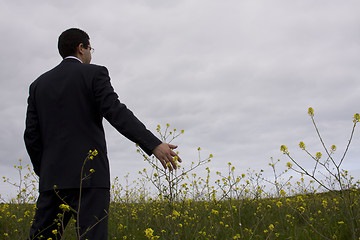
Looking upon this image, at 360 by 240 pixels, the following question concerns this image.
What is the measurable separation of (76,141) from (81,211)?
472mm

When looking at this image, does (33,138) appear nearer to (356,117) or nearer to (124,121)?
(124,121)

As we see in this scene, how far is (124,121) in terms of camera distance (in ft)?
7.06

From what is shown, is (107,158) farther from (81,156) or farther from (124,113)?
(124,113)

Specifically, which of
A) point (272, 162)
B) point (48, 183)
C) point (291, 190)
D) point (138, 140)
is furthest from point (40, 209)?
point (291, 190)

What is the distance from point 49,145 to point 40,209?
0.47 metres

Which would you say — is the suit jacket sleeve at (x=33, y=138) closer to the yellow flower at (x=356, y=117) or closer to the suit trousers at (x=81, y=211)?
the suit trousers at (x=81, y=211)

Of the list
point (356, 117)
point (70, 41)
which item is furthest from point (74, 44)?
point (356, 117)

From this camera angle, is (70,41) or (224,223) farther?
(224,223)

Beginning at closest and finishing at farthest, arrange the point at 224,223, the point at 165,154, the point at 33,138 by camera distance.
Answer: the point at 165,154
the point at 33,138
the point at 224,223

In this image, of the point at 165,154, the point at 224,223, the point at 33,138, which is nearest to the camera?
the point at 165,154

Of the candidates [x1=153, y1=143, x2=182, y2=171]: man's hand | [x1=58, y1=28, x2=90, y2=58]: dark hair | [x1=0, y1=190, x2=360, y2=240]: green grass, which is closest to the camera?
[x1=153, y1=143, x2=182, y2=171]: man's hand

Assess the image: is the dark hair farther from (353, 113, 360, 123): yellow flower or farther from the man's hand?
(353, 113, 360, 123): yellow flower

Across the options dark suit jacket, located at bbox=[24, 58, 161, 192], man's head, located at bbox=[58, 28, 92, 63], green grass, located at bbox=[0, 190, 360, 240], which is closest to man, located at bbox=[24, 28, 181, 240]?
dark suit jacket, located at bbox=[24, 58, 161, 192]

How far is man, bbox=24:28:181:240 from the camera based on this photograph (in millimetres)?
2139
